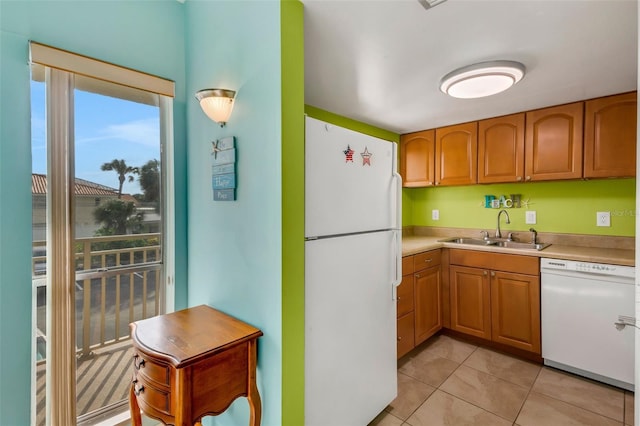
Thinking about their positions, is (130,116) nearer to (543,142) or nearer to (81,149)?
(81,149)

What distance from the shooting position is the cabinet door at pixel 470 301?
2725mm

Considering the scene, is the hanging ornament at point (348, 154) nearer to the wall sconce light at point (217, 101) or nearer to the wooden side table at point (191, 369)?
the wall sconce light at point (217, 101)

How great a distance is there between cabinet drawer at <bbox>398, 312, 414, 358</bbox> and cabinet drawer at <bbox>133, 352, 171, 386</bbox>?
70.1 inches

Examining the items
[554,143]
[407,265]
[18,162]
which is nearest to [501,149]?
[554,143]

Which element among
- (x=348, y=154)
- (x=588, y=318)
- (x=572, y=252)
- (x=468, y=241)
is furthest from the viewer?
(x=468, y=241)

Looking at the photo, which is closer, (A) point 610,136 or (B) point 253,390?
(B) point 253,390

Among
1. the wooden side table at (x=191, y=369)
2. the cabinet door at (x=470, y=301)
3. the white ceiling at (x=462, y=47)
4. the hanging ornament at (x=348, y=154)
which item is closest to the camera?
the wooden side table at (x=191, y=369)

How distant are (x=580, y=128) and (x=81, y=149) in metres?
3.56

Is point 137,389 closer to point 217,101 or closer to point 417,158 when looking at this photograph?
point 217,101

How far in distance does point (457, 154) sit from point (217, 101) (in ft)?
8.38

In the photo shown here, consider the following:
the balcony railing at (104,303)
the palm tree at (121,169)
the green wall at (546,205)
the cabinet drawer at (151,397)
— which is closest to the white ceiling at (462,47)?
the green wall at (546,205)

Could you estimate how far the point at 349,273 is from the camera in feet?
5.34

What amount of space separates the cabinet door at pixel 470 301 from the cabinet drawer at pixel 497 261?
0.20ft

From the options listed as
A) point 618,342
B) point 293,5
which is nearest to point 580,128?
point 618,342
